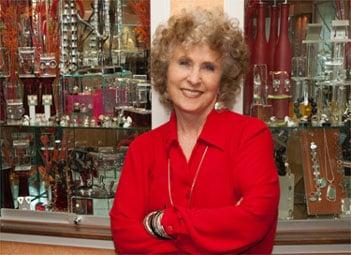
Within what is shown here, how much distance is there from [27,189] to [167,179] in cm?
98

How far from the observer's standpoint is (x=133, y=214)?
5.35 ft

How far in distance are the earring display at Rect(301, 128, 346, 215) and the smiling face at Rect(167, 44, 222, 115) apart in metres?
0.73

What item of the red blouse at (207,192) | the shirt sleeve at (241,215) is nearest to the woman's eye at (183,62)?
the red blouse at (207,192)

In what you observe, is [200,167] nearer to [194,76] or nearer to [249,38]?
[194,76]

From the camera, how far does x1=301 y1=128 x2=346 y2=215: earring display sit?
2.19 metres

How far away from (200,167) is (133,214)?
10.6 inches

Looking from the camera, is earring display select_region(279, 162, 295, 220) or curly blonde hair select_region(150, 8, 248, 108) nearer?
curly blonde hair select_region(150, 8, 248, 108)

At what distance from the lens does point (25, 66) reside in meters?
2.30

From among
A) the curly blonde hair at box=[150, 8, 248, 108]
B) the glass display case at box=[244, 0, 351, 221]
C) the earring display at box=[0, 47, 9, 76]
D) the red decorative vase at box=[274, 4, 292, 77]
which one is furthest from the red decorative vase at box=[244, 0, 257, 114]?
the earring display at box=[0, 47, 9, 76]

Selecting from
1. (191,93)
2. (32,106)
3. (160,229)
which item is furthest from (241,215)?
(32,106)

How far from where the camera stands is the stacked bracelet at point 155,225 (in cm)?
159

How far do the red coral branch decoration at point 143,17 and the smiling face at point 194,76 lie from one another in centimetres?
48

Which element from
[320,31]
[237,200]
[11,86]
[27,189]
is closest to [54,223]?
[27,189]

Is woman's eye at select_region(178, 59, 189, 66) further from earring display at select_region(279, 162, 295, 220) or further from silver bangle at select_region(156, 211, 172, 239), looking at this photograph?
earring display at select_region(279, 162, 295, 220)
